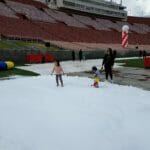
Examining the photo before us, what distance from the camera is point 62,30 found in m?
61.0

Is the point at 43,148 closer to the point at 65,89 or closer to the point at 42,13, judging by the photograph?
the point at 65,89

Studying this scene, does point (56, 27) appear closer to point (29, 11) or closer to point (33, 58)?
point (29, 11)

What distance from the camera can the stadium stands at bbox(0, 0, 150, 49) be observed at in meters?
51.6

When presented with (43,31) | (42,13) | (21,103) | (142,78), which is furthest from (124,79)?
(42,13)

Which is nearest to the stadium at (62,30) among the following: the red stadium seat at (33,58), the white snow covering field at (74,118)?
the red stadium seat at (33,58)

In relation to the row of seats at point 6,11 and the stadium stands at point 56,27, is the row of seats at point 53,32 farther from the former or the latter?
the row of seats at point 6,11

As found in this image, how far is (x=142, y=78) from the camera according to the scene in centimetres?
2022

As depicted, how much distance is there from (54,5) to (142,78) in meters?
67.4

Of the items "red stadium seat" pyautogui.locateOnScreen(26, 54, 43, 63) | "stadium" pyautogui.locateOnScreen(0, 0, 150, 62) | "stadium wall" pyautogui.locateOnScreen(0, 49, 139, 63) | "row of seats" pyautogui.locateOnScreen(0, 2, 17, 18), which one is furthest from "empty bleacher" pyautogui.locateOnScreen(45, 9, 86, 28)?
"red stadium seat" pyautogui.locateOnScreen(26, 54, 43, 63)

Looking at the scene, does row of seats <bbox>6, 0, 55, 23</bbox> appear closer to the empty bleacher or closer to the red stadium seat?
the empty bleacher

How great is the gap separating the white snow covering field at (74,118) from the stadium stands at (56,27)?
32.2 m

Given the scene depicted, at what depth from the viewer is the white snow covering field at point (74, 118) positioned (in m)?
8.37

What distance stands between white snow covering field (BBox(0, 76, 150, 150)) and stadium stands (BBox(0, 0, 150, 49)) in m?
32.2

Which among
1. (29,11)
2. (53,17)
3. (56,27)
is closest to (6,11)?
(29,11)
